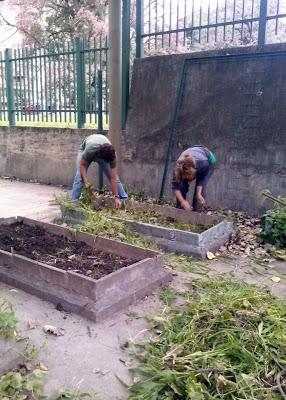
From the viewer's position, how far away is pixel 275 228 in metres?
5.54

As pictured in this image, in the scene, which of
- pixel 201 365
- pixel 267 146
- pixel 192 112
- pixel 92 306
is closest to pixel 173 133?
pixel 192 112

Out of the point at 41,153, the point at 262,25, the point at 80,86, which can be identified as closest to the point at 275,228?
the point at 262,25

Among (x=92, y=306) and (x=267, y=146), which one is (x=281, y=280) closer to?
(x=92, y=306)

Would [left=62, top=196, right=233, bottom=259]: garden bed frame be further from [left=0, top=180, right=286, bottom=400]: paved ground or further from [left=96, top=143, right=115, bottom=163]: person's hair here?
[left=96, top=143, right=115, bottom=163]: person's hair

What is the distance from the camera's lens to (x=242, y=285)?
413 centimetres

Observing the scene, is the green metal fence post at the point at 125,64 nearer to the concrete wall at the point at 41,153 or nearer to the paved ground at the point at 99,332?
the concrete wall at the point at 41,153

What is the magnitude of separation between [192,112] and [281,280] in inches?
152

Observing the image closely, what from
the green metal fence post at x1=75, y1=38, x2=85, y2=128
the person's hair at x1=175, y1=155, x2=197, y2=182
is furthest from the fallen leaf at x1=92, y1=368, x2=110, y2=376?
the green metal fence post at x1=75, y1=38, x2=85, y2=128

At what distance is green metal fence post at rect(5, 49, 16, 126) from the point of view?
1070 centimetres

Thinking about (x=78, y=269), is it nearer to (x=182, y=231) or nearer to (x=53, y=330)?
(x=53, y=330)

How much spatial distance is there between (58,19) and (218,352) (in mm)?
17084

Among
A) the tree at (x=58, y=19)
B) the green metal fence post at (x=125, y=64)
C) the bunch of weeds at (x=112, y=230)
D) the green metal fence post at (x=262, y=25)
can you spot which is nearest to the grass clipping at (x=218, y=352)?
the bunch of weeds at (x=112, y=230)

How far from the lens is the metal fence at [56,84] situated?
9.20m

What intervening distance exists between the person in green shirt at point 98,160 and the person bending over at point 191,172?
→ 1023mm
